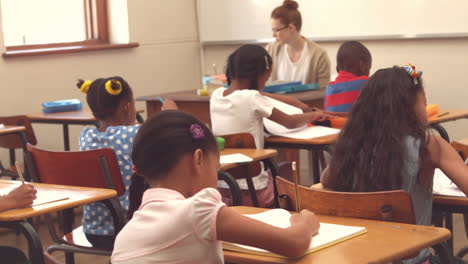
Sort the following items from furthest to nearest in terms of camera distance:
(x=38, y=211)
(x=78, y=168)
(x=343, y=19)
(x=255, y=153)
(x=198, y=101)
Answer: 1. (x=343, y=19)
2. (x=198, y=101)
3. (x=255, y=153)
4. (x=78, y=168)
5. (x=38, y=211)

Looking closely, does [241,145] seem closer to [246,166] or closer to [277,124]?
[246,166]

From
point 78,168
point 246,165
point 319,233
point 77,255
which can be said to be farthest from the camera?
point 77,255

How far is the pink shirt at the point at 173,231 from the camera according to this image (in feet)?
5.20

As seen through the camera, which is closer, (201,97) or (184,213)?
(184,213)

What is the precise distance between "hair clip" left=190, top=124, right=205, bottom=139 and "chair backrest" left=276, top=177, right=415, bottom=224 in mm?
535

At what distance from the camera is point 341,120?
4.08 meters

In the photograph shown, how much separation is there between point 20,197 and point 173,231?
35.1 inches

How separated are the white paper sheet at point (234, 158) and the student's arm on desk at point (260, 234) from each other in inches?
58.9

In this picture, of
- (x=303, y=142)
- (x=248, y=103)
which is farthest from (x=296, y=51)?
(x=303, y=142)

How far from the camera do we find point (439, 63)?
5.60m

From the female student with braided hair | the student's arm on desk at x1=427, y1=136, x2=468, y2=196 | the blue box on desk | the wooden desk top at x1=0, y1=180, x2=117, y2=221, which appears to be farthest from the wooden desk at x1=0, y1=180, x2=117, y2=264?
the blue box on desk

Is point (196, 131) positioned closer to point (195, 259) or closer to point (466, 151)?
point (195, 259)

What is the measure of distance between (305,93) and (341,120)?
833mm

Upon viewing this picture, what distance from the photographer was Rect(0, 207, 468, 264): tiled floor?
13.8 feet
